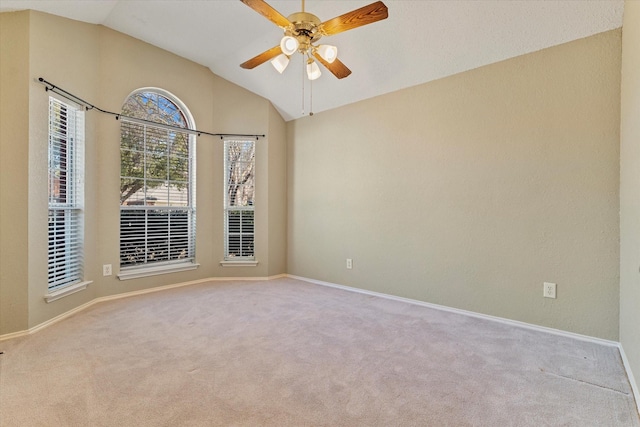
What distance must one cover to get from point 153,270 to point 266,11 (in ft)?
11.1

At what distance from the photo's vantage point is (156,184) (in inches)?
165

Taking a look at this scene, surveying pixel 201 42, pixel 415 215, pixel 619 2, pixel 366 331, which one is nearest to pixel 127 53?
pixel 201 42

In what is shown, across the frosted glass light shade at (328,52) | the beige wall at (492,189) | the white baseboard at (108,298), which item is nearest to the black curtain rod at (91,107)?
the beige wall at (492,189)

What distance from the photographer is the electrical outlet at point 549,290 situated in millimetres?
2738

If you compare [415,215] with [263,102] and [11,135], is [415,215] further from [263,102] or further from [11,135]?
[11,135]

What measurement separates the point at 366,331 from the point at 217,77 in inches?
158

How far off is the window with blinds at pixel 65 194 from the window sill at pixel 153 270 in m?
0.51

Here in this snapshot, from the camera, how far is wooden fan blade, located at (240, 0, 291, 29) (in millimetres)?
1949

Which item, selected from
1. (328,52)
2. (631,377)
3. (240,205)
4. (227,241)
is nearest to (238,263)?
(227,241)

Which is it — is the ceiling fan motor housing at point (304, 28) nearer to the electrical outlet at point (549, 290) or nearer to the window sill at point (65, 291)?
the electrical outlet at point (549, 290)

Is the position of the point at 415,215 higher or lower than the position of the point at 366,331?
higher

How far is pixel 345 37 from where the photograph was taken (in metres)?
3.31

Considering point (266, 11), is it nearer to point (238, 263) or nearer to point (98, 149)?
point (98, 149)

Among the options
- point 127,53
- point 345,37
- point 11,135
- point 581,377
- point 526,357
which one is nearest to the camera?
point 581,377
